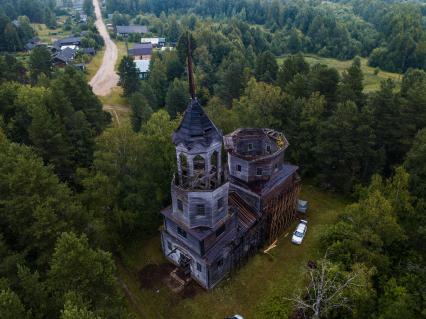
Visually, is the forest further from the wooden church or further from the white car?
the wooden church

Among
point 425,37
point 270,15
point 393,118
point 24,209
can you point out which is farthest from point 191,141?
point 270,15

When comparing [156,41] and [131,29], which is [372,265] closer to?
[156,41]

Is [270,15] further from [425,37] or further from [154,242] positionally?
[154,242]

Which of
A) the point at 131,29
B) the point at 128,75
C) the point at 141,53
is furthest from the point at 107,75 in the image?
the point at 131,29

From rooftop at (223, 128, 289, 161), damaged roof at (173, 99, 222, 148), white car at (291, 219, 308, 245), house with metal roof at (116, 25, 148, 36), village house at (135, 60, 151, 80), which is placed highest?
damaged roof at (173, 99, 222, 148)

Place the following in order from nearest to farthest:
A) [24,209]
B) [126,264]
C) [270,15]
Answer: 1. [24,209]
2. [126,264]
3. [270,15]

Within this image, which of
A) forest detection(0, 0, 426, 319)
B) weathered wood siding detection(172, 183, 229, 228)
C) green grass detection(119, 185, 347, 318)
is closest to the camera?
forest detection(0, 0, 426, 319)

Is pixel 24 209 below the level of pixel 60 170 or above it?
above

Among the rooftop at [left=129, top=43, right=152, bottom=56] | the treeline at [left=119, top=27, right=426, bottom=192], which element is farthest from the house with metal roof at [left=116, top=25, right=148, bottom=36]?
the treeline at [left=119, top=27, right=426, bottom=192]
